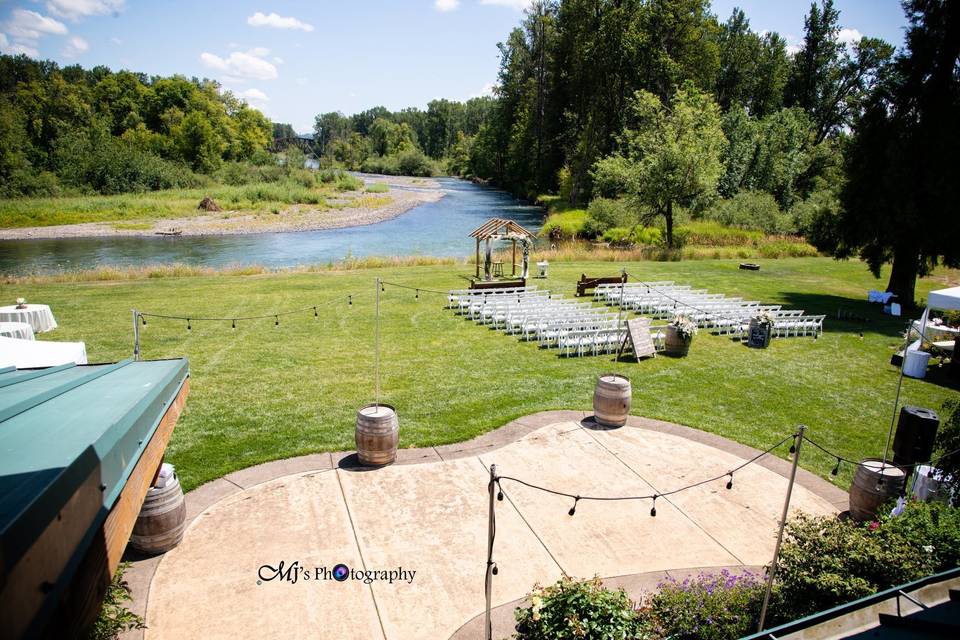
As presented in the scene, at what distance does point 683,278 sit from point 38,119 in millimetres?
84305

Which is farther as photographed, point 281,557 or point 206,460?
point 206,460

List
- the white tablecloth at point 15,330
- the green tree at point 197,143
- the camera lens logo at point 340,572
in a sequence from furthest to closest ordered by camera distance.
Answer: the green tree at point 197,143, the white tablecloth at point 15,330, the camera lens logo at point 340,572

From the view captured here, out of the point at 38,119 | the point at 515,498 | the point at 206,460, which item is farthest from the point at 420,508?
the point at 38,119

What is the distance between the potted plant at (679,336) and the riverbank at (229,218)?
46545 mm

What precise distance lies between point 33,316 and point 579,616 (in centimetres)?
1748

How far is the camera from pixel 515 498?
335 inches

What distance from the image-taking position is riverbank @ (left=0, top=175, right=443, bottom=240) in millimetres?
52375

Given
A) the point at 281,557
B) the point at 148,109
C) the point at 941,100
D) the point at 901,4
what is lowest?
the point at 281,557

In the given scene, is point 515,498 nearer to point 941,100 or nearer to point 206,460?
point 206,460

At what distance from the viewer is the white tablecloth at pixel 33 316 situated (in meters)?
15.8

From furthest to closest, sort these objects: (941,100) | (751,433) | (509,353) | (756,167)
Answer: (756,167), (941,100), (509,353), (751,433)

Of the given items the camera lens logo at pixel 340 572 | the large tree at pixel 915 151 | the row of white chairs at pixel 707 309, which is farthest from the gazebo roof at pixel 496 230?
the camera lens logo at pixel 340 572

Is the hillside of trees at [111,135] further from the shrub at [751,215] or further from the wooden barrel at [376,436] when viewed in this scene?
the wooden barrel at [376,436]

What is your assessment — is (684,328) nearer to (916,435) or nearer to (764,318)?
(764,318)
